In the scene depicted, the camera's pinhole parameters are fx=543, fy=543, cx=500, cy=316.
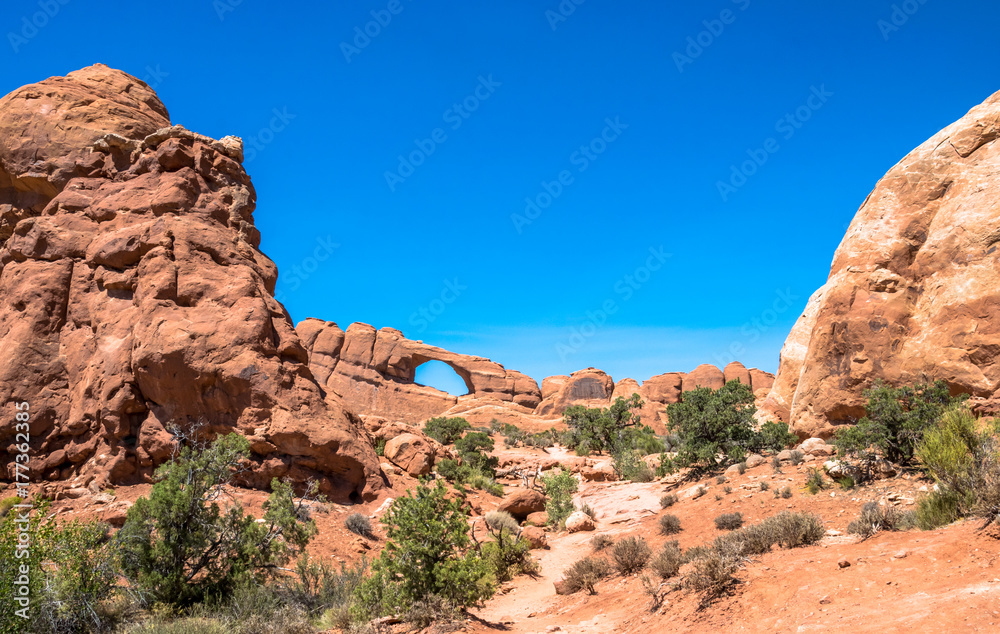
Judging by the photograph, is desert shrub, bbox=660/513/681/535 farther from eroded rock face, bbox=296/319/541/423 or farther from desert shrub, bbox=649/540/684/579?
eroded rock face, bbox=296/319/541/423

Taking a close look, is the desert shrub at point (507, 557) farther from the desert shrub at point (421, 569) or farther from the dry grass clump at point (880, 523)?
the dry grass clump at point (880, 523)

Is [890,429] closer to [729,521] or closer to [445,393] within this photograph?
[729,521]

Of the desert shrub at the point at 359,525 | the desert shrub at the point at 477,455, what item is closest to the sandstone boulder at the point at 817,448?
the desert shrub at the point at 477,455

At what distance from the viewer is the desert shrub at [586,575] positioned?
8.48 meters

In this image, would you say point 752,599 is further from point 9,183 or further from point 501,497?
point 9,183

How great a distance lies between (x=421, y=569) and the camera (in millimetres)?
7145

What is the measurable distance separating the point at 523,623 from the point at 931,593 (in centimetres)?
489

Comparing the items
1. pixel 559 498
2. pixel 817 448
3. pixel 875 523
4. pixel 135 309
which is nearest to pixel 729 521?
pixel 875 523

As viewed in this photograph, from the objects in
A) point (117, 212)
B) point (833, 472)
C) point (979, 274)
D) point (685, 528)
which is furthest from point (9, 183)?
point (979, 274)

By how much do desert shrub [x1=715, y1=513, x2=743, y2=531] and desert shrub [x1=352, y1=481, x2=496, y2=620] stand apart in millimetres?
5351

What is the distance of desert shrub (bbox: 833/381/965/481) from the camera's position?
10.7 m

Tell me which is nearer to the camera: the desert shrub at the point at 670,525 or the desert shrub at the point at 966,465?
the desert shrub at the point at 966,465

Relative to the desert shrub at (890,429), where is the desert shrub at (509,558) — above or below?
below

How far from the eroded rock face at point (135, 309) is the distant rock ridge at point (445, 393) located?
36310 millimetres
